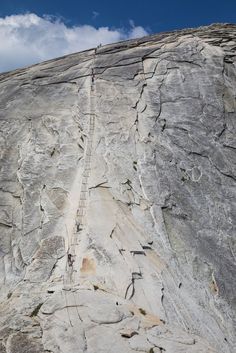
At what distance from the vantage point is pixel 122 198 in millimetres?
17312

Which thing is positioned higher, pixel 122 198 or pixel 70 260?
pixel 122 198

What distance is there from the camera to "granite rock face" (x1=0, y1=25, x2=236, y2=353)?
1333cm

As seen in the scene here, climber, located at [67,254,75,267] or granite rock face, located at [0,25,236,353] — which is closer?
granite rock face, located at [0,25,236,353]

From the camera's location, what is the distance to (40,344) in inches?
478

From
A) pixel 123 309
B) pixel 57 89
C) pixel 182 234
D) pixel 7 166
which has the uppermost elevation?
pixel 57 89

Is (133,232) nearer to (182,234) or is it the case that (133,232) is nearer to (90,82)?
(182,234)

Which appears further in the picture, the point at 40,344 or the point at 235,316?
the point at 235,316

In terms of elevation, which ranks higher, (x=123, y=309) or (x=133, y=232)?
(x=133, y=232)

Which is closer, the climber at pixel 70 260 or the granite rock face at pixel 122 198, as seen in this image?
the granite rock face at pixel 122 198

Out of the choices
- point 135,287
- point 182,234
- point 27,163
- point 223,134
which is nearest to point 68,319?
point 135,287

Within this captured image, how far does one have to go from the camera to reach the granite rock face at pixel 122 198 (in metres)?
13.3

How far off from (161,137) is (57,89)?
5.72m

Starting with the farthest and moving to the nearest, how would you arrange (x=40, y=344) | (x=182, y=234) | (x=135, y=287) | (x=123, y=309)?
(x=182, y=234) → (x=135, y=287) → (x=123, y=309) → (x=40, y=344)

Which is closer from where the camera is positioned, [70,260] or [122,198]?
[70,260]
